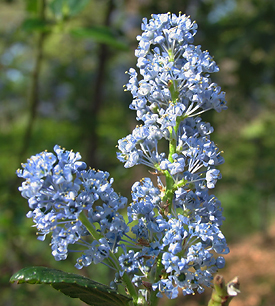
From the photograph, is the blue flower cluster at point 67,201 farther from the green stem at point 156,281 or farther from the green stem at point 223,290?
the green stem at point 223,290

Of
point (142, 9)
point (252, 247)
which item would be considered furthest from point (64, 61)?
point (252, 247)

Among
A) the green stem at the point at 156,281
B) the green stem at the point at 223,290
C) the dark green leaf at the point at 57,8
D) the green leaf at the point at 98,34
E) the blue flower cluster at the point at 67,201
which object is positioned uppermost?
the dark green leaf at the point at 57,8

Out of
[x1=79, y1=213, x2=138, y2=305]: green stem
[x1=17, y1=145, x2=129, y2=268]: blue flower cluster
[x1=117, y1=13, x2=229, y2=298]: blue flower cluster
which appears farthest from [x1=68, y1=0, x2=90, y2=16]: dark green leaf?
[x1=79, y1=213, x2=138, y2=305]: green stem

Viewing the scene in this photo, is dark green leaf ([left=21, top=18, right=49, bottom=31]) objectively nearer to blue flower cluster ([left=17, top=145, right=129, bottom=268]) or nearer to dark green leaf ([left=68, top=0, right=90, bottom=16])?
dark green leaf ([left=68, top=0, right=90, bottom=16])

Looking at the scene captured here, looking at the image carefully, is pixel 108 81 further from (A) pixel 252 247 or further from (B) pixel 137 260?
(A) pixel 252 247

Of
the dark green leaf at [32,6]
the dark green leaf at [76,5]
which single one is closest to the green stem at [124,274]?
the dark green leaf at [76,5]

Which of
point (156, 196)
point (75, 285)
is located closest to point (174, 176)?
point (156, 196)
